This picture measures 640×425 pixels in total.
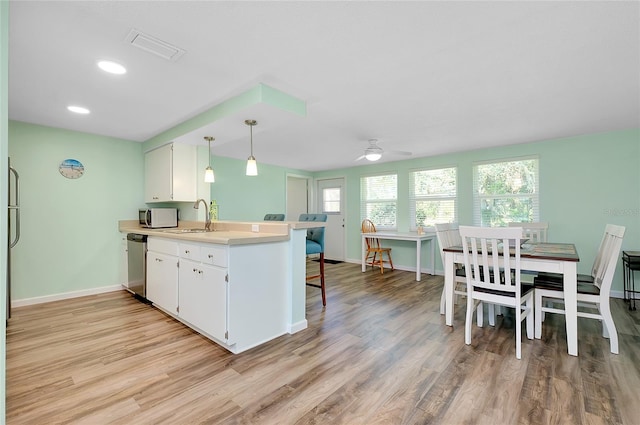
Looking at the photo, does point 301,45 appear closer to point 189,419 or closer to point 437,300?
point 189,419

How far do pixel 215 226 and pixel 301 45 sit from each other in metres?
2.36

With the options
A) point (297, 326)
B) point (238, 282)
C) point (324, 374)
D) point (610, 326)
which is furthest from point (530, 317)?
point (238, 282)

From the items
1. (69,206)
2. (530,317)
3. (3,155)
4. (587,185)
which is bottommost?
(530,317)

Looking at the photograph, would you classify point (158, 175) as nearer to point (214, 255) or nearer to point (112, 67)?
point (112, 67)

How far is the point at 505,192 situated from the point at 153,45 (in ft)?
16.2

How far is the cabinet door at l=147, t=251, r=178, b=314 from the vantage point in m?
2.89

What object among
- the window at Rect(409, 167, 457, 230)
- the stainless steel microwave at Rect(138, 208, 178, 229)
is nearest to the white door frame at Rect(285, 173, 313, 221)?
the window at Rect(409, 167, 457, 230)

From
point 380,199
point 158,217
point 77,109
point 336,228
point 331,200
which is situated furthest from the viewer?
point 331,200

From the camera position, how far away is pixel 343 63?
2.07 meters

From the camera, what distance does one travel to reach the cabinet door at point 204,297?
89.4 inches

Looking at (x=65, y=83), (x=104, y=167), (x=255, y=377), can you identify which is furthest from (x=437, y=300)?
(x=104, y=167)

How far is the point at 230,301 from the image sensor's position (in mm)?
2227

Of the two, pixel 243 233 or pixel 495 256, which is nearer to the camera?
pixel 495 256

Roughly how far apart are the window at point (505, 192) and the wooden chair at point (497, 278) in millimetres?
2359
